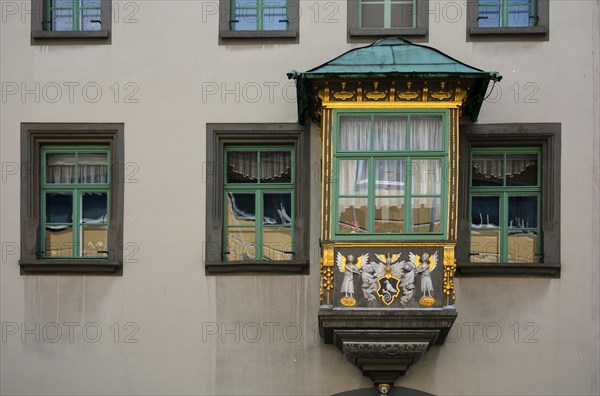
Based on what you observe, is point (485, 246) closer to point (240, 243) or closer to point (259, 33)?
point (240, 243)

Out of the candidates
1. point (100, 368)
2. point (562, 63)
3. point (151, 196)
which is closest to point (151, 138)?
point (151, 196)

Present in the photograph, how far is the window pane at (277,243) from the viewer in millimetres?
13383

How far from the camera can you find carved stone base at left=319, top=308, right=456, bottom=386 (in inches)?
482

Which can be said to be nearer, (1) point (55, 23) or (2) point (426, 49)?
(2) point (426, 49)

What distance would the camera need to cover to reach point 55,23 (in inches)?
543

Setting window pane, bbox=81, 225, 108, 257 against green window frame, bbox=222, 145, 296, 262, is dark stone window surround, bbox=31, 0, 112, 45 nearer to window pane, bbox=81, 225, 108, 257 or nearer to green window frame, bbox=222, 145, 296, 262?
green window frame, bbox=222, 145, 296, 262

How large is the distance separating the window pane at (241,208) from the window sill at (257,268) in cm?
62

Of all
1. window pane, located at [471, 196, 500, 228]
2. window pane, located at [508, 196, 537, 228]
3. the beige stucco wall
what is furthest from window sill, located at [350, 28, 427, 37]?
window pane, located at [508, 196, 537, 228]

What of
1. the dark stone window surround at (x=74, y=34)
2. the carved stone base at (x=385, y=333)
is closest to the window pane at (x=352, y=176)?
the carved stone base at (x=385, y=333)

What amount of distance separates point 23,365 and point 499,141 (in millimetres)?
6509

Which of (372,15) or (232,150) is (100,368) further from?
(372,15)

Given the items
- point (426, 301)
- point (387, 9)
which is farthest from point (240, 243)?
point (387, 9)

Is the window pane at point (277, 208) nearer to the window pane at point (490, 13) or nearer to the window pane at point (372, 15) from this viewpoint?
the window pane at point (372, 15)

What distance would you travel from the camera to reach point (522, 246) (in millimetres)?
13336
